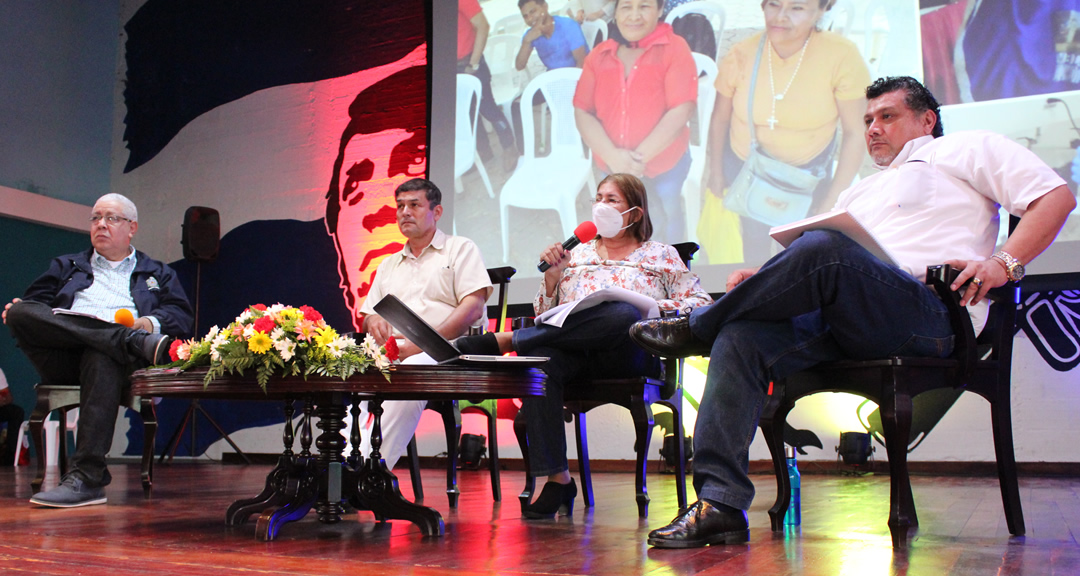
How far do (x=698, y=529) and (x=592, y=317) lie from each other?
77 cm

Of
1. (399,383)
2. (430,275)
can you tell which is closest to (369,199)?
(430,275)

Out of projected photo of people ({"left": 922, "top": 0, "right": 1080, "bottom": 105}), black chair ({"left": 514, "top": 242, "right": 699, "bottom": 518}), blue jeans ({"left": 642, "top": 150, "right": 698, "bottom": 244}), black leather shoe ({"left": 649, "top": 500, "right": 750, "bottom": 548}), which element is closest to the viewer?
black leather shoe ({"left": 649, "top": 500, "right": 750, "bottom": 548})

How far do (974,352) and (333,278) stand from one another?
Result: 14.9 feet

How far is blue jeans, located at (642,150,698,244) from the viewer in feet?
14.0

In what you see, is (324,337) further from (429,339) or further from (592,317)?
(592,317)

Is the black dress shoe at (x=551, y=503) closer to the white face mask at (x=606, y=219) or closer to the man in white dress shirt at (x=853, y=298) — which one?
the man in white dress shirt at (x=853, y=298)

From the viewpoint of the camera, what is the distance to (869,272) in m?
1.66

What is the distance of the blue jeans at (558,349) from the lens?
2.29 meters

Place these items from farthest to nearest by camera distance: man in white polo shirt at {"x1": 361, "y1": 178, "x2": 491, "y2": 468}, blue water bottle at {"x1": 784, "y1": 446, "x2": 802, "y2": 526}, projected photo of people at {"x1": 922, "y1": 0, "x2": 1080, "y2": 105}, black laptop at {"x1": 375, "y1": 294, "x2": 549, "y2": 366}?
projected photo of people at {"x1": 922, "y1": 0, "x2": 1080, "y2": 105} < man in white polo shirt at {"x1": 361, "y1": 178, "x2": 491, "y2": 468} < blue water bottle at {"x1": 784, "y1": 446, "x2": 802, "y2": 526} < black laptop at {"x1": 375, "y1": 294, "x2": 549, "y2": 366}

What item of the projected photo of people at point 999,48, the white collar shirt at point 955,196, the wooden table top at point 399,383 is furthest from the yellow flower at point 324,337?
the projected photo of people at point 999,48

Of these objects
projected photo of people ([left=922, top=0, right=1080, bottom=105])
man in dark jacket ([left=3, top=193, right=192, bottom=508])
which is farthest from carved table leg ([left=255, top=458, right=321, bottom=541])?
projected photo of people ([left=922, top=0, right=1080, bottom=105])

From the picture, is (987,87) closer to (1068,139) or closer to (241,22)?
(1068,139)

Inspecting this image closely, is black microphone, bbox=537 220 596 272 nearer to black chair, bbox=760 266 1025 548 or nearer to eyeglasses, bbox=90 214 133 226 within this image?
black chair, bbox=760 266 1025 548

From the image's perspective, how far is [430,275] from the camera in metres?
3.13
